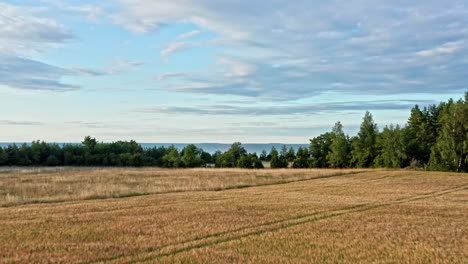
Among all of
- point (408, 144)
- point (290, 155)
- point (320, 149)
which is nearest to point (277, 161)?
point (290, 155)

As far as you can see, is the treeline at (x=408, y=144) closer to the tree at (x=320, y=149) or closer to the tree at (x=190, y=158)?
the tree at (x=320, y=149)

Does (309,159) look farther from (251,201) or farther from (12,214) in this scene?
(12,214)

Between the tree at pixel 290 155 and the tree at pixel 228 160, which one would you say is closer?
the tree at pixel 290 155

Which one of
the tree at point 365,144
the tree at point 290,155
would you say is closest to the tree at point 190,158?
the tree at point 290,155

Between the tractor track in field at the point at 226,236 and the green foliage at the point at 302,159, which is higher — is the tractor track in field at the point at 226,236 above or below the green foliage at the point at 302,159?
below

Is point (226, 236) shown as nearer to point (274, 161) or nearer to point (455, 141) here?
point (455, 141)

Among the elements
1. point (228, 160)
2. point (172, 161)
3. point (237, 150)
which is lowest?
point (172, 161)

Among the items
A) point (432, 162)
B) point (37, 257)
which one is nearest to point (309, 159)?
point (432, 162)

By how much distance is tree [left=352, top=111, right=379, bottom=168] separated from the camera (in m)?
92.0

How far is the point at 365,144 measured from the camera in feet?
309

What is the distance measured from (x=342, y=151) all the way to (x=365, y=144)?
5448mm

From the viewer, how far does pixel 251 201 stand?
81.3ft

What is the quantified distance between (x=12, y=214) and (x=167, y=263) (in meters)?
12.0

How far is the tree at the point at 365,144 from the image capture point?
302 feet
